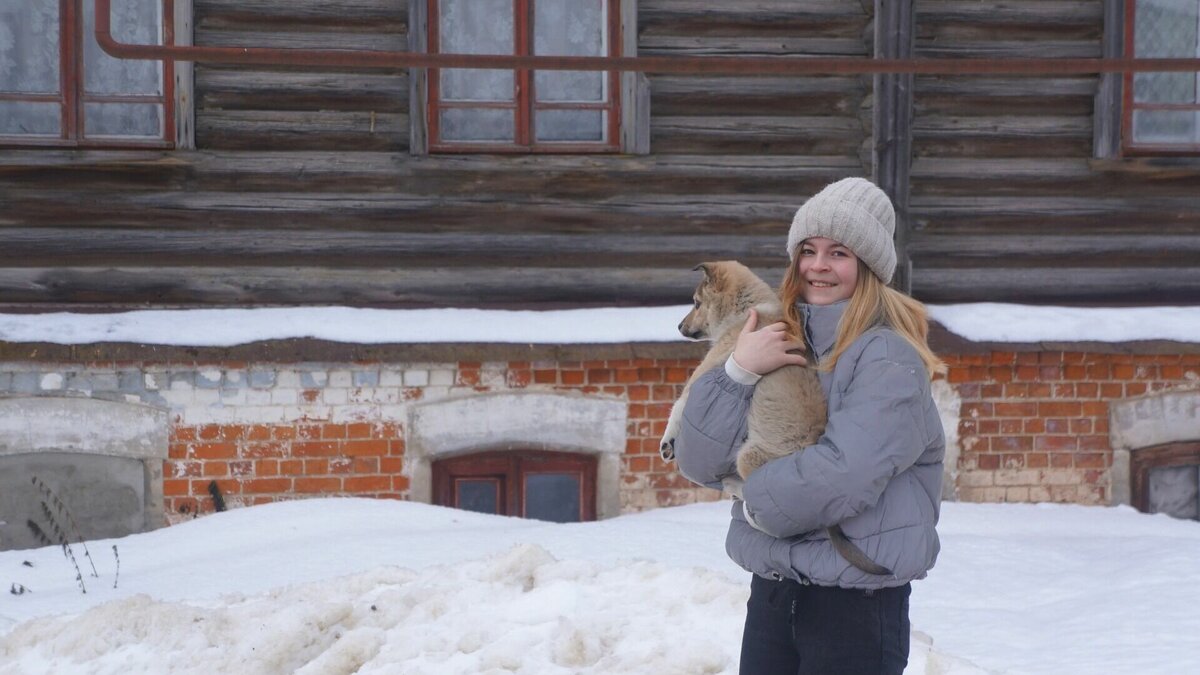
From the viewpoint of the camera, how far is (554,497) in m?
6.72

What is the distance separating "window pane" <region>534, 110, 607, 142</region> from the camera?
262 inches

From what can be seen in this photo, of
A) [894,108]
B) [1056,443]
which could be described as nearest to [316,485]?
[894,108]

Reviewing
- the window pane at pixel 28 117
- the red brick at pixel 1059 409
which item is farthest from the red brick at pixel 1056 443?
the window pane at pixel 28 117

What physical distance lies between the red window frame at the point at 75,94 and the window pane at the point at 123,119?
4 cm

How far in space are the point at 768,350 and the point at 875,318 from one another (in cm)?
24

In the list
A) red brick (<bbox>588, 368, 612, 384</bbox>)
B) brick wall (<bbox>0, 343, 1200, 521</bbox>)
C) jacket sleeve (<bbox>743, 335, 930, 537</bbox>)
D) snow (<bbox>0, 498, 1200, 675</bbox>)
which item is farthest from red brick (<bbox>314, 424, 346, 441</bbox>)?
jacket sleeve (<bbox>743, 335, 930, 537</bbox>)

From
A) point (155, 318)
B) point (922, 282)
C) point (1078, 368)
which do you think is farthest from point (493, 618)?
point (1078, 368)

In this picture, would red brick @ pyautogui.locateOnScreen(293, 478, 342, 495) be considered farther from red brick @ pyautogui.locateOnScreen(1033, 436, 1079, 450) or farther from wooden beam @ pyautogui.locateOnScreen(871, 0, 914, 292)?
red brick @ pyautogui.locateOnScreen(1033, 436, 1079, 450)

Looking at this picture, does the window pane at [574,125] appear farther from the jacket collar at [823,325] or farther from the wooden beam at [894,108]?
the jacket collar at [823,325]

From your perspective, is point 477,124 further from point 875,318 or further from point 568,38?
point 875,318

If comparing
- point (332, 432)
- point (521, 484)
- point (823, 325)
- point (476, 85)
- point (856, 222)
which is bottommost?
point (521, 484)

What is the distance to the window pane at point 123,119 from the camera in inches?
249

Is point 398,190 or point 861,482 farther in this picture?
point 398,190

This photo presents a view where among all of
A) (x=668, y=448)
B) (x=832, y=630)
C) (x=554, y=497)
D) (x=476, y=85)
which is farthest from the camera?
(x=554, y=497)
